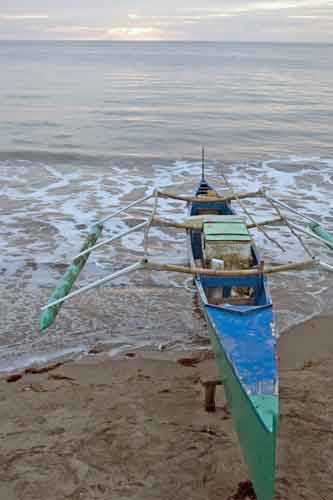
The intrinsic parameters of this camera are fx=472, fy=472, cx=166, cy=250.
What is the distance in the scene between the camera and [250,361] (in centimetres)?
400

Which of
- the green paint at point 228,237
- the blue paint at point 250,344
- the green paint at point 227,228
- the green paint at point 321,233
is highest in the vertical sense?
the green paint at point 227,228

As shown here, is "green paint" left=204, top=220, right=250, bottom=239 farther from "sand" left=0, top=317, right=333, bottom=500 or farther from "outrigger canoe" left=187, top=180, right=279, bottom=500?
"sand" left=0, top=317, right=333, bottom=500

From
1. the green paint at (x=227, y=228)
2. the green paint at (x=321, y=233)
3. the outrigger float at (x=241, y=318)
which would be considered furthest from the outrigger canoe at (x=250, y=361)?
the green paint at (x=321, y=233)

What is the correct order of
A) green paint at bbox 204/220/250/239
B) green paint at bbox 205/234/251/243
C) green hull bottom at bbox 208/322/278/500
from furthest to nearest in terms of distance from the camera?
green paint at bbox 204/220/250/239 < green paint at bbox 205/234/251/243 < green hull bottom at bbox 208/322/278/500

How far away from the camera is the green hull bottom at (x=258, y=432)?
127 inches

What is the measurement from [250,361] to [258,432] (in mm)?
755

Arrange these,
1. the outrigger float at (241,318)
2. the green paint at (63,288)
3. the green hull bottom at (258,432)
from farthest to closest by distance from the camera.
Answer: the green paint at (63,288) → the outrigger float at (241,318) → the green hull bottom at (258,432)

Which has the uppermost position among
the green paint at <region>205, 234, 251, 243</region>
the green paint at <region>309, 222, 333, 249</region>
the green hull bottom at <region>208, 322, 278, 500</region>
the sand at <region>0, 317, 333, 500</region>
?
the green paint at <region>205, 234, 251, 243</region>

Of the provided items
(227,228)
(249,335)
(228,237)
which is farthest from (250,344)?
(227,228)

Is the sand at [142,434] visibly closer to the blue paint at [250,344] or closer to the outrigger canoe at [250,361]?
the outrigger canoe at [250,361]

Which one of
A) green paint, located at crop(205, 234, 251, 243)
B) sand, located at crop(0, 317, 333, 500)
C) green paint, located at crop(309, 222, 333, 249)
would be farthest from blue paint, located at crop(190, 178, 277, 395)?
green paint, located at crop(309, 222, 333, 249)

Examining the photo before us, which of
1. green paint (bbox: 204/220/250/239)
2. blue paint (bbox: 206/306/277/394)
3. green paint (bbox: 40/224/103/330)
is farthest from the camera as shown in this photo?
green paint (bbox: 204/220/250/239)

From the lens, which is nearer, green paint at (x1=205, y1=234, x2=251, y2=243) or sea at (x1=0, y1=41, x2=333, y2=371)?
green paint at (x1=205, y1=234, x2=251, y2=243)

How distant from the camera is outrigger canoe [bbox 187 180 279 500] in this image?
3297 millimetres
